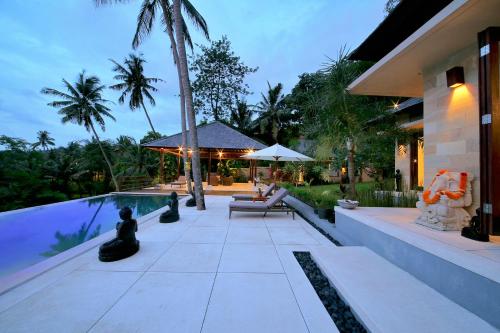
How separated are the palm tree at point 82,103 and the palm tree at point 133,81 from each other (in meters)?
3.00

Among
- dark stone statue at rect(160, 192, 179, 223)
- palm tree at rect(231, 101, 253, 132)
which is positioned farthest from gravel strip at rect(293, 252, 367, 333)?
palm tree at rect(231, 101, 253, 132)

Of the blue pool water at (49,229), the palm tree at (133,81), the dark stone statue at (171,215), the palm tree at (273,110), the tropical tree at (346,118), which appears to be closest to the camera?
the blue pool water at (49,229)

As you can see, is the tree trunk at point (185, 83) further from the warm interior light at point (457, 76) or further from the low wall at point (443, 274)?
the warm interior light at point (457, 76)

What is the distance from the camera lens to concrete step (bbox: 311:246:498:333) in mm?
1918

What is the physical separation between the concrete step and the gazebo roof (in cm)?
Answer: 1256

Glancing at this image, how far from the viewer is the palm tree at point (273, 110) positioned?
28.2 meters

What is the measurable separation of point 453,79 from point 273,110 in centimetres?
2500

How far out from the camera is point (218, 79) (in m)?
28.1

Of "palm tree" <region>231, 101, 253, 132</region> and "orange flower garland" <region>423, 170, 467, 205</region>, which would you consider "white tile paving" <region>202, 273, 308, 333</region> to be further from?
"palm tree" <region>231, 101, 253, 132</region>

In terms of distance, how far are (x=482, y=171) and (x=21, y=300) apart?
19.3 feet

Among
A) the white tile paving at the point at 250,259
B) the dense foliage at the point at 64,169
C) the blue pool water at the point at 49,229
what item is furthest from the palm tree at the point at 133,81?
the white tile paving at the point at 250,259

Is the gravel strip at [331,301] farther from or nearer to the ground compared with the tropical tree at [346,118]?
nearer to the ground

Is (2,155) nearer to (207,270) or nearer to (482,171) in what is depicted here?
(207,270)

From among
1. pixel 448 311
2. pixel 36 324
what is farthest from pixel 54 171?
pixel 448 311
